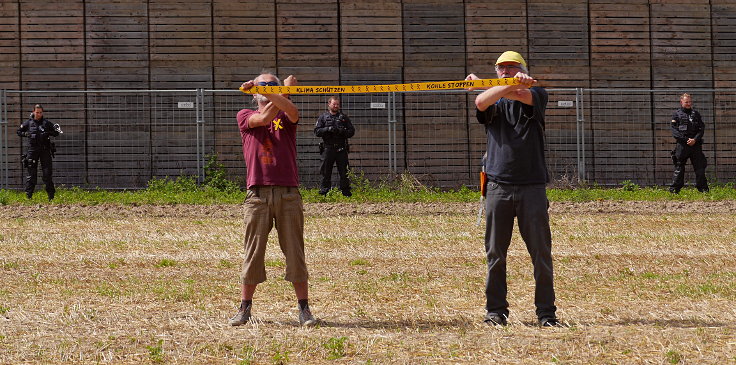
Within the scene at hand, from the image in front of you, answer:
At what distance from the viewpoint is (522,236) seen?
7238 mm

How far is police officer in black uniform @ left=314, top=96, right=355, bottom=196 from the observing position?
19359 mm

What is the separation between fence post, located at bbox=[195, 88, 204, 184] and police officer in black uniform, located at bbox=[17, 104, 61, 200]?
294 cm

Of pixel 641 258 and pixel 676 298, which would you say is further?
pixel 641 258

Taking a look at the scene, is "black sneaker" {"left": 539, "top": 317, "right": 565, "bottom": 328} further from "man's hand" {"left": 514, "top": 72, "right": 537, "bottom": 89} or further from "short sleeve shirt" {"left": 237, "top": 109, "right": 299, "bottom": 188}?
"short sleeve shirt" {"left": 237, "top": 109, "right": 299, "bottom": 188}

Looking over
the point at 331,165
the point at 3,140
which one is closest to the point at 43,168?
the point at 3,140

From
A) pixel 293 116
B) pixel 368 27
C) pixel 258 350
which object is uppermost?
pixel 368 27

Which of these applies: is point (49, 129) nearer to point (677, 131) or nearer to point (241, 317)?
point (677, 131)

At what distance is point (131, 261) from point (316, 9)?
1172 cm

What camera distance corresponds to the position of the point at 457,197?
64.7ft

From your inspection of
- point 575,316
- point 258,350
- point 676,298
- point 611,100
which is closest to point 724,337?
point 575,316

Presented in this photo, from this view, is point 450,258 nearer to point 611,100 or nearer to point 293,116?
point 293,116

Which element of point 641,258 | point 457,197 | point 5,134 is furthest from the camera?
point 5,134

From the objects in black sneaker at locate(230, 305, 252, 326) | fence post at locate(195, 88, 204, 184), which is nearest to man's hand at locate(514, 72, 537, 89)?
black sneaker at locate(230, 305, 252, 326)

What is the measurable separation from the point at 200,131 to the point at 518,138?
1480 cm
